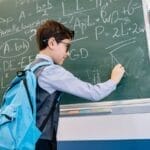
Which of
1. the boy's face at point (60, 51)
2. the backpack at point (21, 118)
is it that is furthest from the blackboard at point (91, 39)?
the backpack at point (21, 118)

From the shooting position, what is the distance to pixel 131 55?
2.06 metres

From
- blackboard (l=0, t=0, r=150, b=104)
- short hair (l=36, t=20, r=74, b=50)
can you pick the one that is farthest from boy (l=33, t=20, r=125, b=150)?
blackboard (l=0, t=0, r=150, b=104)

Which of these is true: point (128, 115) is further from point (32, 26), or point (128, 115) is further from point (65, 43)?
point (32, 26)

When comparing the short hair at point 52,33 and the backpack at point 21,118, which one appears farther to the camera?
the short hair at point 52,33

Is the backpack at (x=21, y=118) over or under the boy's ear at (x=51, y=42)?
under

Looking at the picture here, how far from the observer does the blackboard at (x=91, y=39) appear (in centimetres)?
204

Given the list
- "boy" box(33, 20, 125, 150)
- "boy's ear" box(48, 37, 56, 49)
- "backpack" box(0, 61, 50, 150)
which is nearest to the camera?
"backpack" box(0, 61, 50, 150)

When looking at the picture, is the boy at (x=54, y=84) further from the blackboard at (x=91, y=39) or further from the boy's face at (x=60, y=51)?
the blackboard at (x=91, y=39)

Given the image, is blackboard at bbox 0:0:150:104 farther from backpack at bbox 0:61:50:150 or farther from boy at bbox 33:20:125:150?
backpack at bbox 0:61:50:150

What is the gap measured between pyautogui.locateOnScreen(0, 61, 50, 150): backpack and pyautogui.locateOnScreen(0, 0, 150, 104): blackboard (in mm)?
489

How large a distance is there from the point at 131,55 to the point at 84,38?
13.9 inches

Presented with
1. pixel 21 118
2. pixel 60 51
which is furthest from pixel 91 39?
pixel 21 118

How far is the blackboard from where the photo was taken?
2045 millimetres

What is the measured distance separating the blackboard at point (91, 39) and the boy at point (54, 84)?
117mm
